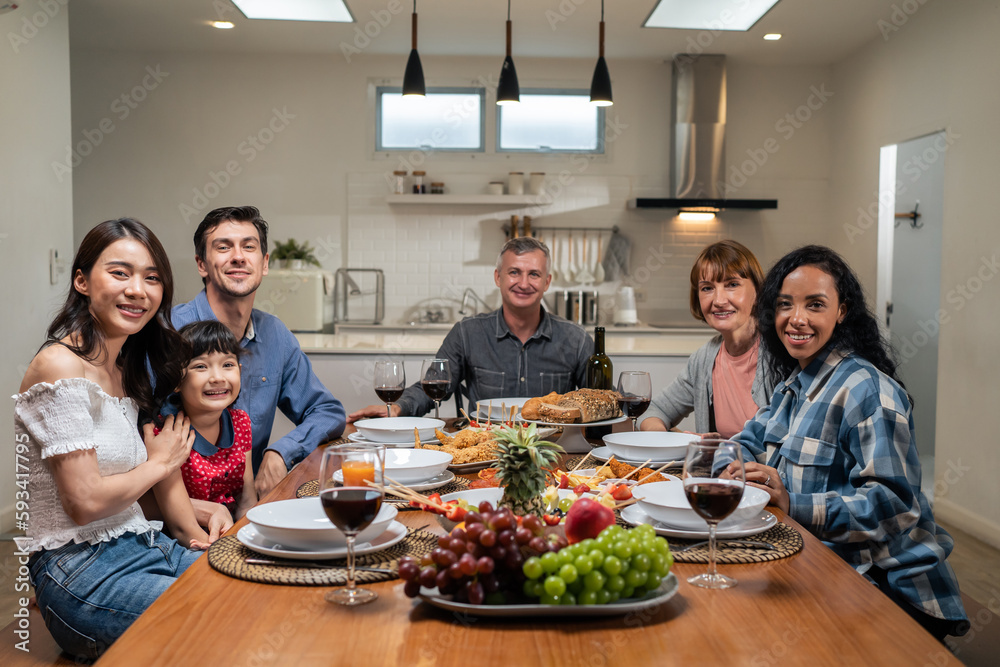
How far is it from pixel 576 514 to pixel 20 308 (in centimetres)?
378

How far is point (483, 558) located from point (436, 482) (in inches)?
24.7

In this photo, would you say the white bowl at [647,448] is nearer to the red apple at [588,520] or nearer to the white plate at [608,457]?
the white plate at [608,457]

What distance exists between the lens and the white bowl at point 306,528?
3.77 ft

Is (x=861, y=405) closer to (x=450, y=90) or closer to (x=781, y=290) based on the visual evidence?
(x=781, y=290)

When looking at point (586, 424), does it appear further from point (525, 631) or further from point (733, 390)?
point (525, 631)

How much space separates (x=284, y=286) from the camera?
5.38m

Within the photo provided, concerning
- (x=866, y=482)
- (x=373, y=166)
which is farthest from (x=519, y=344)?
(x=373, y=166)

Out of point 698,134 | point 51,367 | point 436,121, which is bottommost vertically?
point 51,367

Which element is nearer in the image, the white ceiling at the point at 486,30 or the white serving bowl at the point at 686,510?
the white serving bowl at the point at 686,510

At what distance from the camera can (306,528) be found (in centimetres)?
114

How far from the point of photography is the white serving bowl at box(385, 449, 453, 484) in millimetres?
1536

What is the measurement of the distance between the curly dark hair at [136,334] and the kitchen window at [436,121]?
14.7 feet

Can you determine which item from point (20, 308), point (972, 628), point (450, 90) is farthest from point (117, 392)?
point (450, 90)

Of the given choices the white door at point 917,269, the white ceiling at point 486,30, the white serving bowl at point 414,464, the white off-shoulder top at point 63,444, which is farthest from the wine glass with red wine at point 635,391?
the white door at point 917,269
